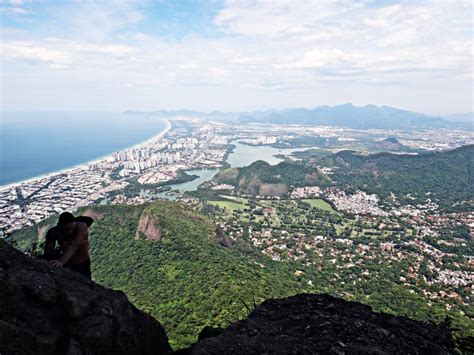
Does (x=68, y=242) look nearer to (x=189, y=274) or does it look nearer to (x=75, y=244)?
(x=75, y=244)

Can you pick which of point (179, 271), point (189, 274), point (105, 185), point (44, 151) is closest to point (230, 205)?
point (105, 185)

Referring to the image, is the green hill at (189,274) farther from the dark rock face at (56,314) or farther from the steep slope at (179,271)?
the dark rock face at (56,314)

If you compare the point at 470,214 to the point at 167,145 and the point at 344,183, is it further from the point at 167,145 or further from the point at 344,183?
the point at 167,145

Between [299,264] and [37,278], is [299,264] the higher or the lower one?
the lower one

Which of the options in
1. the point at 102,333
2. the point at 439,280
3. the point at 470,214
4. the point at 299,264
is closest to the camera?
the point at 102,333

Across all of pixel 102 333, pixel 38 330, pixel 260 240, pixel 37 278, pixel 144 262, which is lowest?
pixel 260 240

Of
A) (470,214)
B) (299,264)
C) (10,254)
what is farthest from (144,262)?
(470,214)

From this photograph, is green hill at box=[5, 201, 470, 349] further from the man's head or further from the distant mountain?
the distant mountain

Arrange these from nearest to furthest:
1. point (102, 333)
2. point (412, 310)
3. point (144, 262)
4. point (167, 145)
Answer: point (102, 333) → point (412, 310) → point (144, 262) → point (167, 145)
